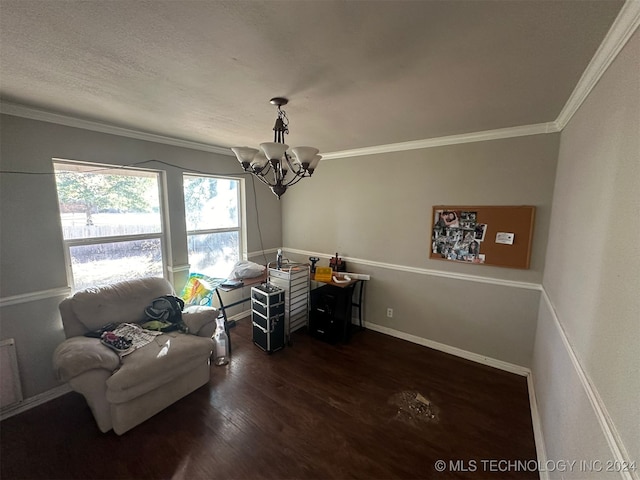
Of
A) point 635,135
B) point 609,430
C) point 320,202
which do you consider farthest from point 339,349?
point 635,135

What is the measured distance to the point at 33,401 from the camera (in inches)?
84.7

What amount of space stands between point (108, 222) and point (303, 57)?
2.56 m

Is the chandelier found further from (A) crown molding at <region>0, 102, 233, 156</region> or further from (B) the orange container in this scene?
(B) the orange container

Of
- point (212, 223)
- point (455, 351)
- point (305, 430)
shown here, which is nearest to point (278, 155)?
point (305, 430)

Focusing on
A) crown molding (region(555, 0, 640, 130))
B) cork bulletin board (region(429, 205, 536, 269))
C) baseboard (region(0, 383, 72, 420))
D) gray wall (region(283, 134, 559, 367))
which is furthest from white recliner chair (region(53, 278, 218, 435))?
crown molding (region(555, 0, 640, 130))

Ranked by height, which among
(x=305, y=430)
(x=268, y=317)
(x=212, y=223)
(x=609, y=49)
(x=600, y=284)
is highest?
(x=609, y=49)

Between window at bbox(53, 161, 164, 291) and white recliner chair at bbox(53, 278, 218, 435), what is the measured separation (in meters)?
0.38

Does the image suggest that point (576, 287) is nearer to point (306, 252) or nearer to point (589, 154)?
point (589, 154)

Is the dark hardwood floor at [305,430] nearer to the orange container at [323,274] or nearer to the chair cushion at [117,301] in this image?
the chair cushion at [117,301]

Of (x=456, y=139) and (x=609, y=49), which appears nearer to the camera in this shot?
(x=609, y=49)

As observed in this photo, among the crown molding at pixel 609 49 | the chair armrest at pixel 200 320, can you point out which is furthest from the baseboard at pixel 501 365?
the crown molding at pixel 609 49

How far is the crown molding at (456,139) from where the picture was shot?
7.52 feet

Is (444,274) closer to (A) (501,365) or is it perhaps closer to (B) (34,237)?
(A) (501,365)

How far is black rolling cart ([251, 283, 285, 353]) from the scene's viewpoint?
287cm
